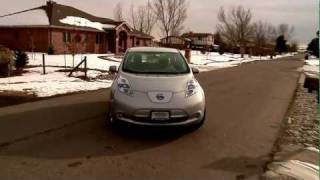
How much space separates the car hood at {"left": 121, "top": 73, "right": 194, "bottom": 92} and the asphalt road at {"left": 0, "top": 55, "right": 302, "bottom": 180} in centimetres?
73

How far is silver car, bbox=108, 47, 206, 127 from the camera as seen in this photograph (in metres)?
7.26

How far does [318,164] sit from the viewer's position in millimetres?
6602

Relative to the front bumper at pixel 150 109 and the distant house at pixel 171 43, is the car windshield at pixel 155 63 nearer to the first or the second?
the front bumper at pixel 150 109

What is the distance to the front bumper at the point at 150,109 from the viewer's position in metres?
7.25

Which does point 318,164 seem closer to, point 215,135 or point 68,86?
point 215,135

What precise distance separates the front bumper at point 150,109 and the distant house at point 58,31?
30.3m

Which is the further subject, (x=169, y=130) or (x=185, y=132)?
(x=185, y=132)

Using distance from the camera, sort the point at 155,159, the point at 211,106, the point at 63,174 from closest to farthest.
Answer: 1. the point at 63,174
2. the point at 155,159
3. the point at 211,106

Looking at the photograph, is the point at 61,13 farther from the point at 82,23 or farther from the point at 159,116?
the point at 159,116

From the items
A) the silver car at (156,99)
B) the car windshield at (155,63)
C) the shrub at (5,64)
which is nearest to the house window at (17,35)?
the shrub at (5,64)

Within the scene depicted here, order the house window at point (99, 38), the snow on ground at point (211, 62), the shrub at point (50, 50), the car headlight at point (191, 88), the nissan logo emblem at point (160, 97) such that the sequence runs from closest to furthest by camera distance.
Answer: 1. the nissan logo emblem at point (160, 97)
2. the car headlight at point (191, 88)
3. the snow on ground at point (211, 62)
4. the shrub at point (50, 50)
5. the house window at point (99, 38)

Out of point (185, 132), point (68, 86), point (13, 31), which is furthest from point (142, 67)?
point (13, 31)

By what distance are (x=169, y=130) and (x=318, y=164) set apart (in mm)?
2427

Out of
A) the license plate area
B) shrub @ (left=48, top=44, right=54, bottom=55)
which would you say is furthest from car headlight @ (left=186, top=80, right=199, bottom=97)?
shrub @ (left=48, top=44, right=54, bottom=55)
